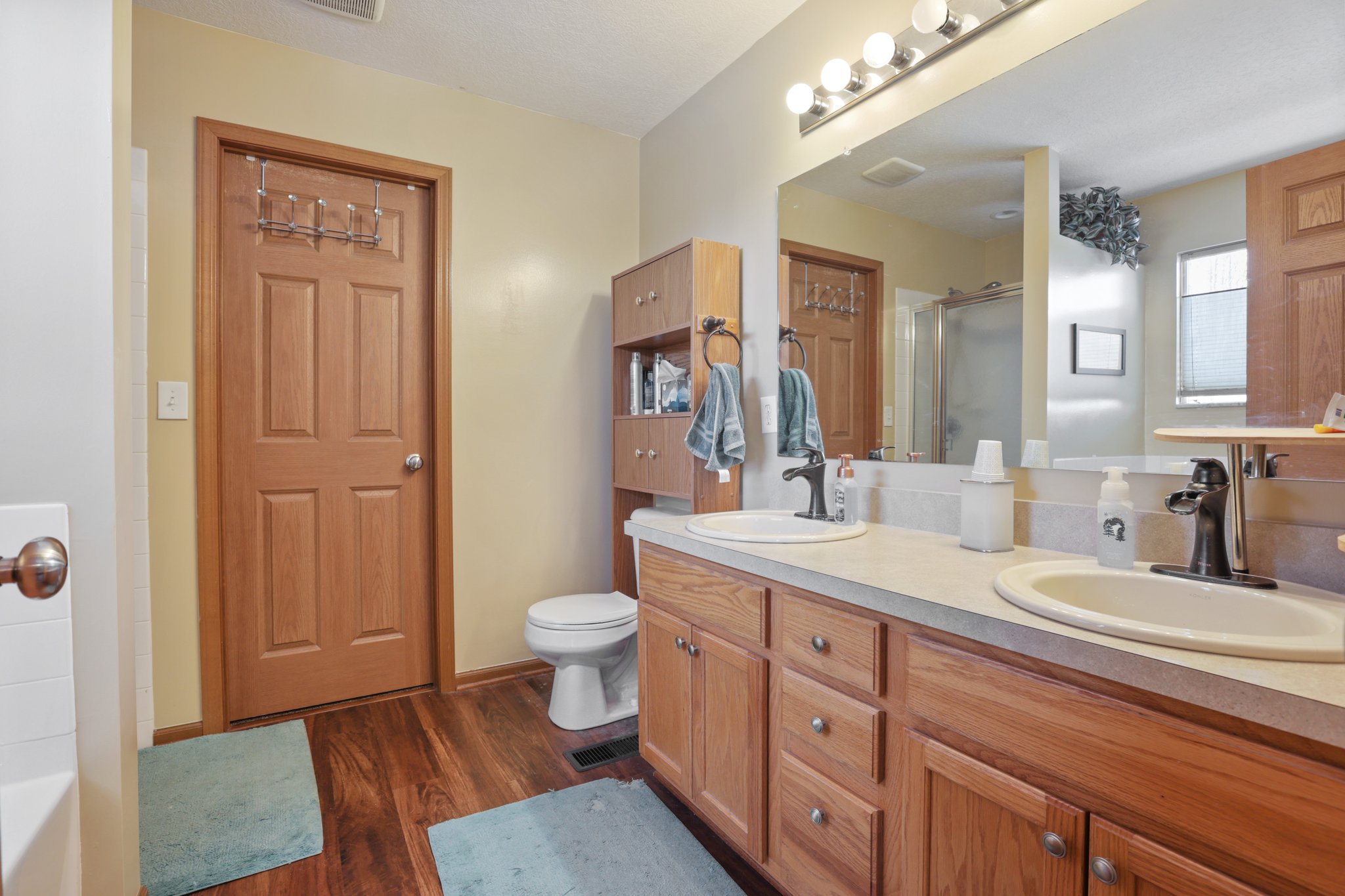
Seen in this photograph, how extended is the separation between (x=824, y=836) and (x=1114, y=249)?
126 centimetres

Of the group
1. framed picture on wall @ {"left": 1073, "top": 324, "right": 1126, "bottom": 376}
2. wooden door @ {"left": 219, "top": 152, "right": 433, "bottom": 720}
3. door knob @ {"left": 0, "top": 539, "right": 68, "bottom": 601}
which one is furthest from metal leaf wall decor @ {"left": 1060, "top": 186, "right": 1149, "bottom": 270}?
wooden door @ {"left": 219, "top": 152, "right": 433, "bottom": 720}

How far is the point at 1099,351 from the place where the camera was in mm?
1271

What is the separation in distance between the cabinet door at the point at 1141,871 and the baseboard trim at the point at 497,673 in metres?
2.12

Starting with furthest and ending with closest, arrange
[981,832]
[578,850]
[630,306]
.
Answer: [630,306]
[578,850]
[981,832]

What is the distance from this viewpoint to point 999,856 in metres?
0.87

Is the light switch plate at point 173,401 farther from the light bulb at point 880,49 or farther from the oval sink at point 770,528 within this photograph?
the light bulb at point 880,49

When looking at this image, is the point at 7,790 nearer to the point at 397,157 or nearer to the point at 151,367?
the point at 151,367

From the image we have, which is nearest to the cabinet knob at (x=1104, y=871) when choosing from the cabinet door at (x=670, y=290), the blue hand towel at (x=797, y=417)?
the blue hand towel at (x=797, y=417)

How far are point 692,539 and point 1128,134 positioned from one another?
4.01 feet

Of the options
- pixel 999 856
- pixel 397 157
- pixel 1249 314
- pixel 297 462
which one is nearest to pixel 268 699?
pixel 297 462

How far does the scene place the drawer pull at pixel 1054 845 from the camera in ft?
2.59

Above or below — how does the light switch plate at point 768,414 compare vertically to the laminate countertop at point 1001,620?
above

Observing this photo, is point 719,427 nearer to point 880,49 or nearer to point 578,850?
point 880,49

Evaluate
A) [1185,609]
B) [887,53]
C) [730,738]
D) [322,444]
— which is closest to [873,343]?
[887,53]
